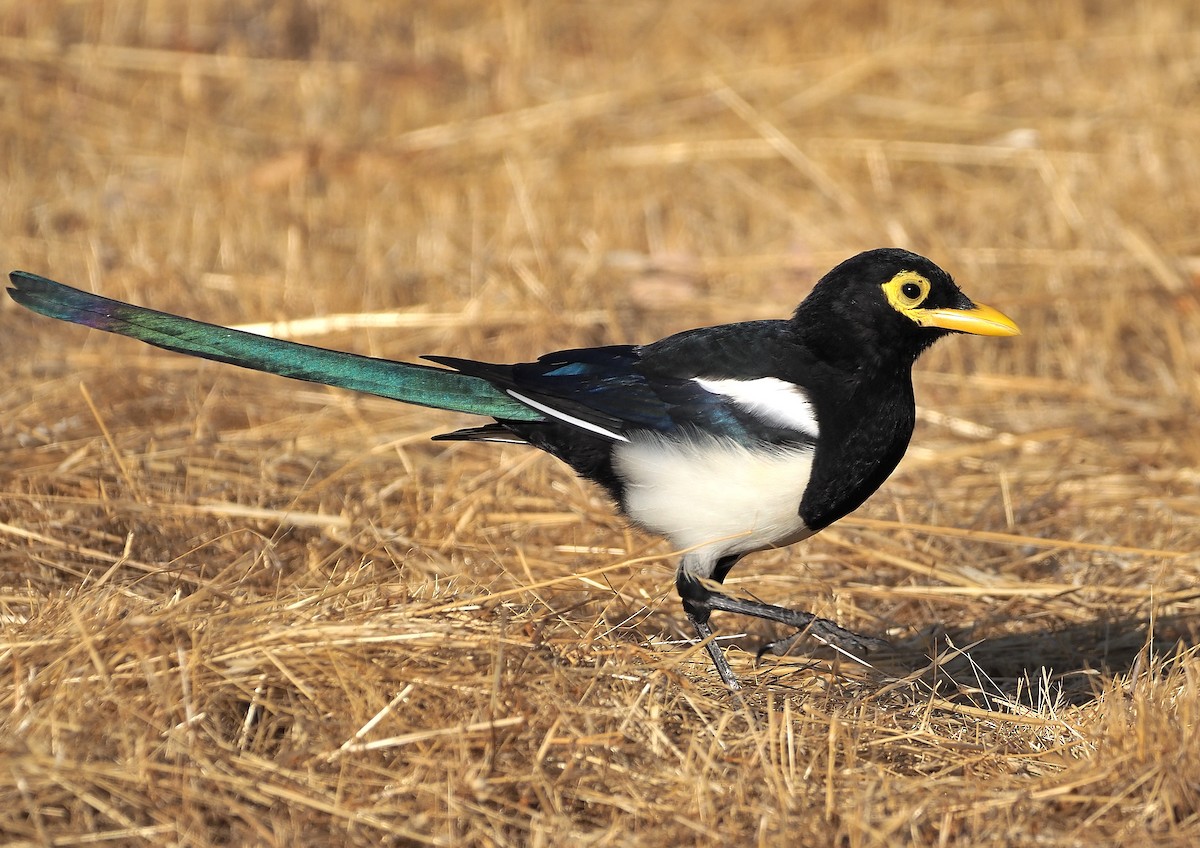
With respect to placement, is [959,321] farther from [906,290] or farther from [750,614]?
[750,614]

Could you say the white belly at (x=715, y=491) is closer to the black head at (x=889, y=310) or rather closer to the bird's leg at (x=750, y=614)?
the bird's leg at (x=750, y=614)

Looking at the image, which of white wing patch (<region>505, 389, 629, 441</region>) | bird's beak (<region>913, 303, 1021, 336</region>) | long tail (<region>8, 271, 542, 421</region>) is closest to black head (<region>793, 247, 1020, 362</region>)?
bird's beak (<region>913, 303, 1021, 336</region>)

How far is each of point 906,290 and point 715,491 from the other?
57 centimetres

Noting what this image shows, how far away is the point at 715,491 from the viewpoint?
2.83 m

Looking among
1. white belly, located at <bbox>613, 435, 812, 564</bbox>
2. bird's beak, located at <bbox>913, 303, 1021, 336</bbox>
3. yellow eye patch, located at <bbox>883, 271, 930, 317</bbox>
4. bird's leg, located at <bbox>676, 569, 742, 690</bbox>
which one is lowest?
bird's leg, located at <bbox>676, 569, 742, 690</bbox>

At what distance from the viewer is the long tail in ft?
9.54

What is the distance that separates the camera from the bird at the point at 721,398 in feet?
9.25

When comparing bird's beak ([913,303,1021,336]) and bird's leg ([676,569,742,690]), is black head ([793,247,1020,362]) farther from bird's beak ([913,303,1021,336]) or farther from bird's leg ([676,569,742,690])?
bird's leg ([676,569,742,690])

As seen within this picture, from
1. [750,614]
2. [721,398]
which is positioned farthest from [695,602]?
[721,398]

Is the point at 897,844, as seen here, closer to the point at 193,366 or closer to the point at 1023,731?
the point at 1023,731

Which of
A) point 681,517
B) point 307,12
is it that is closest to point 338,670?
point 681,517

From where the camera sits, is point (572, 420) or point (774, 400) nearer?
point (774, 400)

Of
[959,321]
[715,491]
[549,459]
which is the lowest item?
[549,459]

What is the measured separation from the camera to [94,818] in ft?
7.04
